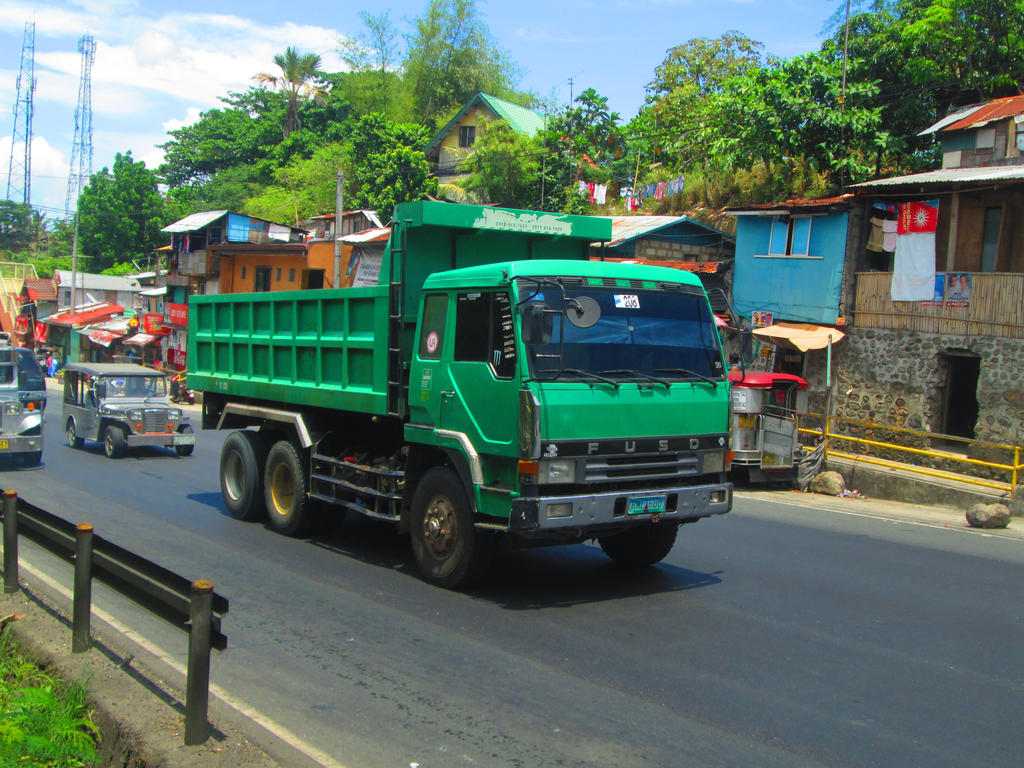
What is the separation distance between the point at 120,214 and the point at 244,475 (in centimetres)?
6206

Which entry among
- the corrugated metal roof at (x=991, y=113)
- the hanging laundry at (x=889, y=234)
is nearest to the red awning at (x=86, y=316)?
the hanging laundry at (x=889, y=234)

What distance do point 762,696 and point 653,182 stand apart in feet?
107

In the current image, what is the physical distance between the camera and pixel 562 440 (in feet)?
22.4

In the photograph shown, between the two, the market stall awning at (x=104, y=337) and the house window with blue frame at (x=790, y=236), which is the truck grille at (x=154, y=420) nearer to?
the house window with blue frame at (x=790, y=236)

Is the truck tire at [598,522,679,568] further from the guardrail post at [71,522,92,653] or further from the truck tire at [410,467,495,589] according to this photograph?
the guardrail post at [71,522,92,653]

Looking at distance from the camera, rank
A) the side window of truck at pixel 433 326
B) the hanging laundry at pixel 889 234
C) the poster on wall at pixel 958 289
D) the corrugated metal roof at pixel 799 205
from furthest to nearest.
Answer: the corrugated metal roof at pixel 799 205 → the hanging laundry at pixel 889 234 → the poster on wall at pixel 958 289 → the side window of truck at pixel 433 326

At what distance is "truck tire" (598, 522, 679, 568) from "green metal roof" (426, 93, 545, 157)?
39205 mm

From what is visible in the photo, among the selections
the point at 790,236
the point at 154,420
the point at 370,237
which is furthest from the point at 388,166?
the point at 154,420

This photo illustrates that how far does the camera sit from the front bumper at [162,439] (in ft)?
60.5

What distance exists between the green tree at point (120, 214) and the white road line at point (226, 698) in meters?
63.1

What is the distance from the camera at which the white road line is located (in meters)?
4.55

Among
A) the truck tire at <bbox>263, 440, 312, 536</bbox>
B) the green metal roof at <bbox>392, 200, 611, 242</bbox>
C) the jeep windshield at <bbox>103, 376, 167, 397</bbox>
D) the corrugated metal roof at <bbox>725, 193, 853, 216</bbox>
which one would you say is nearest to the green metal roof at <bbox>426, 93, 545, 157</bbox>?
the corrugated metal roof at <bbox>725, 193, 853, 216</bbox>

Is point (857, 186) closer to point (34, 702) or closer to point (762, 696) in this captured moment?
point (762, 696)

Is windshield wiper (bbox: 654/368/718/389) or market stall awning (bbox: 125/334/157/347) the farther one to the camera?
market stall awning (bbox: 125/334/157/347)
